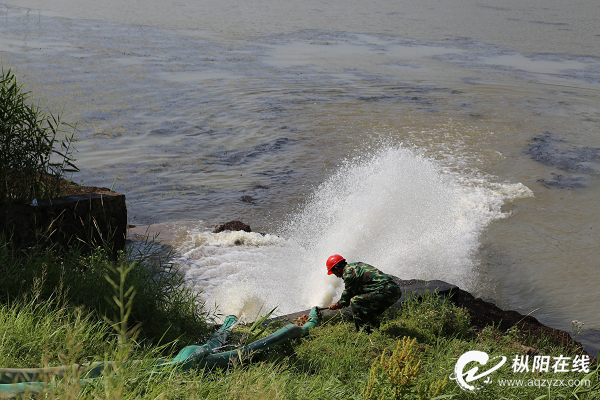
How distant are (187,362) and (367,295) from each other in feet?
8.58

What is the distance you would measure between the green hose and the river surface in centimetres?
241

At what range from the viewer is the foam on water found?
8984 millimetres

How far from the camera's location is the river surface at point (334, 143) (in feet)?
33.2

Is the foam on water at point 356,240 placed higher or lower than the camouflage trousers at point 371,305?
lower

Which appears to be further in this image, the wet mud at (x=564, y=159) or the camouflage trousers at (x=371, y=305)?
the wet mud at (x=564, y=159)

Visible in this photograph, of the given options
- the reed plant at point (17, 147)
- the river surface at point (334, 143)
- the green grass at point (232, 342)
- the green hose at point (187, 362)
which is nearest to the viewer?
the green hose at point (187, 362)

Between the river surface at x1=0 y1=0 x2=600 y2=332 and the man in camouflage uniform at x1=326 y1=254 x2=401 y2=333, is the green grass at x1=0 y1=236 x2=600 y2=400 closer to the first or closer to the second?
the man in camouflage uniform at x1=326 y1=254 x2=401 y2=333

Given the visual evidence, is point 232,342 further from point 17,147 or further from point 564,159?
point 564,159

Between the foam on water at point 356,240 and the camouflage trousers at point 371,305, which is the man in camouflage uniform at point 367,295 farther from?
the foam on water at point 356,240

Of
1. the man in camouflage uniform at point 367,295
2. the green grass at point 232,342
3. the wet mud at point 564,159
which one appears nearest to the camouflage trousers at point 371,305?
the man in camouflage uniform at point 367,295

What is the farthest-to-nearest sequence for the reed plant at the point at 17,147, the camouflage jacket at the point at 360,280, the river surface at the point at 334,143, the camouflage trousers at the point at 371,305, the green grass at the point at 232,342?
the river surface at the point at 334,143
the reed plant at the point at 17,147
the camouflage jacket at the point at 360,280
the camouflage trousers at the point at 371,305
the green grass at the point at 232,342

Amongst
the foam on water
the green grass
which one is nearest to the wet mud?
the foam on water

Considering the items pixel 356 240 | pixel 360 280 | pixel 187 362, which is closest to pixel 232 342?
pixel 187 362

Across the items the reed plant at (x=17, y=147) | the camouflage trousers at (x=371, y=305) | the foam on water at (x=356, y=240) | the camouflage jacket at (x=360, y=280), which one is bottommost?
the foam on water at (x=356, y=240)
